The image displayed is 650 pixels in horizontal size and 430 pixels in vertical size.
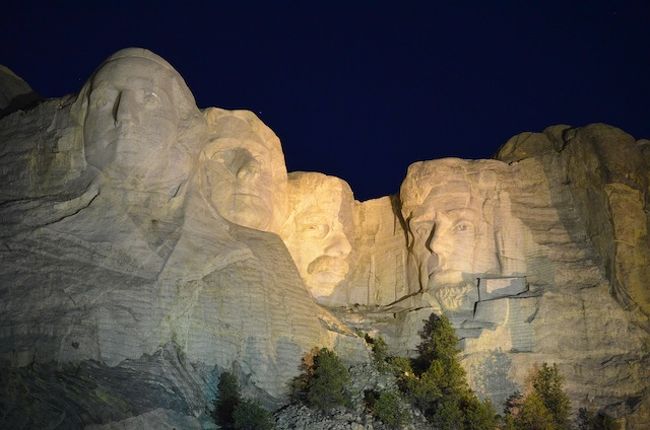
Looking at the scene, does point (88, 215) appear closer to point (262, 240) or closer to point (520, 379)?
point (262, 240)

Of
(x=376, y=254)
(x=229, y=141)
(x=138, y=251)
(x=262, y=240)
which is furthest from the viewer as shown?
(x=376, y=254)

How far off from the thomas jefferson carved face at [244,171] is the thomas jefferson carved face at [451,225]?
3.71 metres

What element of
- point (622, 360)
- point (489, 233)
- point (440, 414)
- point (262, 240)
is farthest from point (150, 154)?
point (622, 360)

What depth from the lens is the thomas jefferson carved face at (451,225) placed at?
21.6 m

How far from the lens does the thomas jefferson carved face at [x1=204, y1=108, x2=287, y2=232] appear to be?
65.9 feet

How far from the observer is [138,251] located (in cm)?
1577

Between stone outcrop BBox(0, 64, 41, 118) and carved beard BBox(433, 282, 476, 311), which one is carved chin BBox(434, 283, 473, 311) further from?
stone outcrop BBox(0, 64, 41, 118)

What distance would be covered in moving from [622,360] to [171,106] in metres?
11.1

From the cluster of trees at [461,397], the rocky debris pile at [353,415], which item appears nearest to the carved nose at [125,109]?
the rocky debris pile at [353,415]

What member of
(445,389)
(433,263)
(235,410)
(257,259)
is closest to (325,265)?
(433,263)

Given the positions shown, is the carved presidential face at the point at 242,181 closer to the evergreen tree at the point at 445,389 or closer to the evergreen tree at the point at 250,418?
the evergreen tree at the point at 445,389

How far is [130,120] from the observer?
16.5m

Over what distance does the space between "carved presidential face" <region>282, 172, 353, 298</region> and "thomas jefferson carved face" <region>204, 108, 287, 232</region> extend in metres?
1.41

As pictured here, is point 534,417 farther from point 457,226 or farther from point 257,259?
point 257,259
